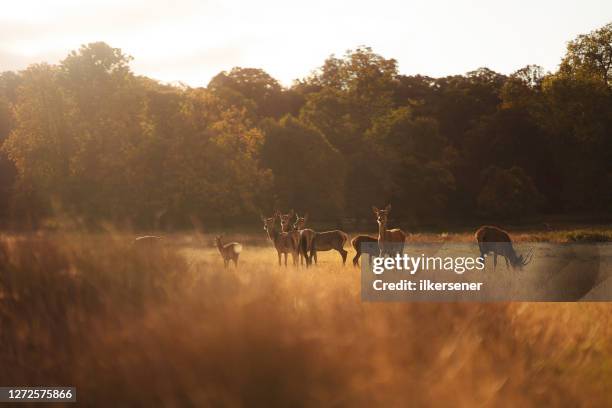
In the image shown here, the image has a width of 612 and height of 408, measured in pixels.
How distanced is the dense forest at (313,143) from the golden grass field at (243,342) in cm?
3073

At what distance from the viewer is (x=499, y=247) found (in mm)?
20047

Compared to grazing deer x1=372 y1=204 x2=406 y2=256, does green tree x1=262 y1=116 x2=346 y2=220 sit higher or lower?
higher

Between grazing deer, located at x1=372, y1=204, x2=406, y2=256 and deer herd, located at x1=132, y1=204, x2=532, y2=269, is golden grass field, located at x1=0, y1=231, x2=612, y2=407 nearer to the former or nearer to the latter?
deer herd, located at x1=132, y1=204, x2=532, y2=269

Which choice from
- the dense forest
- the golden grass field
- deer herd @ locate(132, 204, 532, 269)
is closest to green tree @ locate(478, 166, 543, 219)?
the dense forest

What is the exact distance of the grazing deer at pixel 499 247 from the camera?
1845 centimetres

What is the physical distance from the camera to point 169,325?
6711mm

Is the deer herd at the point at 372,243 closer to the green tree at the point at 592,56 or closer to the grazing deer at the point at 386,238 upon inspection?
the grazing deer at the point at 386,238

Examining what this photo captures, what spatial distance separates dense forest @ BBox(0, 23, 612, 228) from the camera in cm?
4725

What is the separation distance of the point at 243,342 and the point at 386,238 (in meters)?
15.6

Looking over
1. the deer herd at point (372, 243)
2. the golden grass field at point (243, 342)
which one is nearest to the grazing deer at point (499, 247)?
the deer herd at point (372, 243)

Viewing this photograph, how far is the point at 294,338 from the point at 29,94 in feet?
154

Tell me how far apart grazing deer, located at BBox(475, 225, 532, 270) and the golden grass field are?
31.7 ft

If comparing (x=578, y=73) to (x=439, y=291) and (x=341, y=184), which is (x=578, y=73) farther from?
(x=439, y=291)

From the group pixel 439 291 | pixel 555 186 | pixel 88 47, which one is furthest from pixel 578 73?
pixel 439 291
